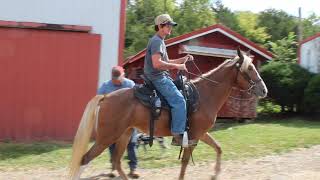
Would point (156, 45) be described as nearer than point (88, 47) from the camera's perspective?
Yes

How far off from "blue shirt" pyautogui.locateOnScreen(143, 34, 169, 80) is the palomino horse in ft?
1.39

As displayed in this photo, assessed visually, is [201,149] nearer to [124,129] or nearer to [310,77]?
[124,129]

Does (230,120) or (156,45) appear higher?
(156,45)

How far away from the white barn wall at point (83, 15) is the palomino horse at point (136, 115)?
4831mm

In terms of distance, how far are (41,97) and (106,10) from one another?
271 cm

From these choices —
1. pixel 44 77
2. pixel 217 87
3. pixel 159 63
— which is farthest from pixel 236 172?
pixel 44 77

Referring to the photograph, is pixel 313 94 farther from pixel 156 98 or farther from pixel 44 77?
pixel 156 98

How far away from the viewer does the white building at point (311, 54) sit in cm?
2042

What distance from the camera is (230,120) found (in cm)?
1897

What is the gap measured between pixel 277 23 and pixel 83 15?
41451mm

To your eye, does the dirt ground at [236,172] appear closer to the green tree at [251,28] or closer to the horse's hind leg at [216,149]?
the horse's hind leg at [216,149]

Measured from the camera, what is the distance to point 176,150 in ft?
38.4

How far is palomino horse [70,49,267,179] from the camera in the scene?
7.68 m

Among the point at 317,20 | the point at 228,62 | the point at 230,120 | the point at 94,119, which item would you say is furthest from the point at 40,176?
the point at 317,20
